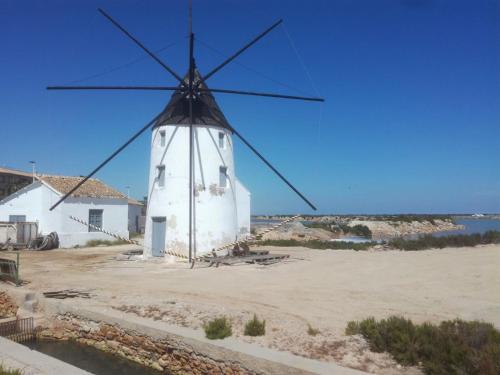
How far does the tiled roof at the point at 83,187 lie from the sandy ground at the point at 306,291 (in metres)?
7.92

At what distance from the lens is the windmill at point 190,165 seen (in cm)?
1562

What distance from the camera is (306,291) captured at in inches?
381

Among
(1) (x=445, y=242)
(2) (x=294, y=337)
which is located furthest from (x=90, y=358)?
(1) (x=445, y=242)

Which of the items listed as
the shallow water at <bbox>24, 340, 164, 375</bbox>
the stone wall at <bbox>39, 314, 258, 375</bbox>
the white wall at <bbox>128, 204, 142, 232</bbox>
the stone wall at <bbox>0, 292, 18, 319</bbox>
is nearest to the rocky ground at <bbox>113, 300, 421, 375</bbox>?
the stone wall at <bbox>39, 314, 258, 375</bbox>

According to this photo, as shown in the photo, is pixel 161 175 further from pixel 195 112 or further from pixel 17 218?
pixel 17 218

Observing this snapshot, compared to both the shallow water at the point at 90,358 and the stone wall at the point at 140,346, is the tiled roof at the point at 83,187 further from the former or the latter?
the shallow water at the point at 90,358

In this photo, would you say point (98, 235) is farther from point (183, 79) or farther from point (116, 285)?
point (116, 285)

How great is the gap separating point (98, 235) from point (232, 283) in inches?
635

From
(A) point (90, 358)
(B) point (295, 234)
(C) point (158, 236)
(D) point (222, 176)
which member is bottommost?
(A) point (90, 358)

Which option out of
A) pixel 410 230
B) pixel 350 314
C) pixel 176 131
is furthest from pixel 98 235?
pixel 410 230

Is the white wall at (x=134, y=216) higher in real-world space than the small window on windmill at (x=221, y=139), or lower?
lower

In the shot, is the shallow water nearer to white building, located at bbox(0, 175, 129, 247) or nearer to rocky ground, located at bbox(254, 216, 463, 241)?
rocky ground, located at bbox(254, 216, 463, 241)

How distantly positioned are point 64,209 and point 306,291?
1675 centimetres

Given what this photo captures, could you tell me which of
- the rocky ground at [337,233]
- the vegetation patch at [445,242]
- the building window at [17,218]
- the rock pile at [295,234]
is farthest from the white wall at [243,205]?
the building window at [17,218]
